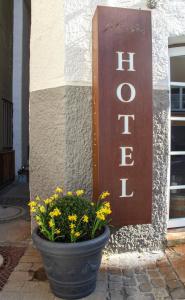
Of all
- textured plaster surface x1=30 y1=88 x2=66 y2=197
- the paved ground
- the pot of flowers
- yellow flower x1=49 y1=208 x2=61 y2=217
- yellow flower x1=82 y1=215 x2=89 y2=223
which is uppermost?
textured plaster surface x1=30 y1=88 x2=66 y2=197

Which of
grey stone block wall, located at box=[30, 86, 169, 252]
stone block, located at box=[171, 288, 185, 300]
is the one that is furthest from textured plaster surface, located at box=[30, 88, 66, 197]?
stone block, located at box=[171, 288, 185, 300]

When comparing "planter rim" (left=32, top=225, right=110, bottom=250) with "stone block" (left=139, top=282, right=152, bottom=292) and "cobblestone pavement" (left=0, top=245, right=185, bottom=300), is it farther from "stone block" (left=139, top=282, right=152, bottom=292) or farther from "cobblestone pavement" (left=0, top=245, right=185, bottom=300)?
"stone block" (left=139, top=282, right=152, bottom=292)

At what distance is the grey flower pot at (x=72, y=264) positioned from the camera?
2650 mm

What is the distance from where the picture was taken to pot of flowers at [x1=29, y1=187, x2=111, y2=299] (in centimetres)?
268

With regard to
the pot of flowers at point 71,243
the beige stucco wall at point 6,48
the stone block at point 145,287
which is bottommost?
the stone block at point 145,287

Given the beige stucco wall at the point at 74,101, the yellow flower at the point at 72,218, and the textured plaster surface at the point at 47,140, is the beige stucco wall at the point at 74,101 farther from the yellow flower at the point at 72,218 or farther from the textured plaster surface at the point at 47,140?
the yellow flower at the point at 72,218

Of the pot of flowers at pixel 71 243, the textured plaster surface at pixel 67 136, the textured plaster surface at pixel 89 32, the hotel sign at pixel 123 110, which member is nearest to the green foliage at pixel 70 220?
the pot of flowers at pixel 71 243

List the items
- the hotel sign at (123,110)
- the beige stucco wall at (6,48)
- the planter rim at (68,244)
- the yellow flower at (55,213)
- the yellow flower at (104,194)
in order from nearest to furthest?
the planter rim at (68,244) → the yellow flower at (55,213) → the yellow flower at (104,194) → the hotel sign at (123,110) → the beige stucco wall at (6,48)

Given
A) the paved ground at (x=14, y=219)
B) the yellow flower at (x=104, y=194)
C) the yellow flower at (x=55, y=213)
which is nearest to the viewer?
the yellow flower at (x=55, y=213)

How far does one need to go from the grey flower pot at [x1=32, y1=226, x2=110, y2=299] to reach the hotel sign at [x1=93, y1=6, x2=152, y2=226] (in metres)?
0.71

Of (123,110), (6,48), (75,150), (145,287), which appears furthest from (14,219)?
(6,48)

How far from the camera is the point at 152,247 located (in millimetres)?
3867

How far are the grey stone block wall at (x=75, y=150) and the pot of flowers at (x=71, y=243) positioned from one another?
703 millimetres

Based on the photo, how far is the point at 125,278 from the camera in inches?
128
